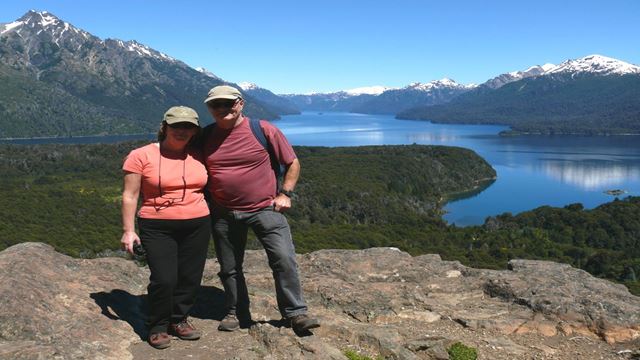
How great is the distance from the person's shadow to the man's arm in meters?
1.99

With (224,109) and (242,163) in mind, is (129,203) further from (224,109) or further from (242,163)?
(224,109)

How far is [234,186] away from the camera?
227 inches

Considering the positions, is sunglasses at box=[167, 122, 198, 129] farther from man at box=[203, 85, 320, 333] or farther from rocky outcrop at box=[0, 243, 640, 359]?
rocky outcrop at box=[0, 243, 640, 359]

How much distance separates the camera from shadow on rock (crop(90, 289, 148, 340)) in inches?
250

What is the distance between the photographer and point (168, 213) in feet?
18.0

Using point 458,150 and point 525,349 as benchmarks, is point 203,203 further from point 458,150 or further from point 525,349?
point 458,150

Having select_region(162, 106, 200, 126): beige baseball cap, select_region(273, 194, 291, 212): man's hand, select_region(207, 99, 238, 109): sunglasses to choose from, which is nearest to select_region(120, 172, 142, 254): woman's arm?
select_region(162, 106, 200, 126): beige baseball cap

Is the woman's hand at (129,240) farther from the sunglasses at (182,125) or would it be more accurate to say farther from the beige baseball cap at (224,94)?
the beige baseball cap at (224,94)

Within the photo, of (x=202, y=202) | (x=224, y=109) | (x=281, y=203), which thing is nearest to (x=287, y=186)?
(x=281, y=203)

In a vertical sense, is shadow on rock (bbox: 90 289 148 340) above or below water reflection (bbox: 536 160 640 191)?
above

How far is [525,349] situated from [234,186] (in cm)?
425

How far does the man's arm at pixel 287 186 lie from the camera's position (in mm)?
5938

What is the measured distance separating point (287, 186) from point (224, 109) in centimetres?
110

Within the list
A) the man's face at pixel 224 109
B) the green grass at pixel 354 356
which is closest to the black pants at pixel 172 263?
the man's face at pixel 224 109
